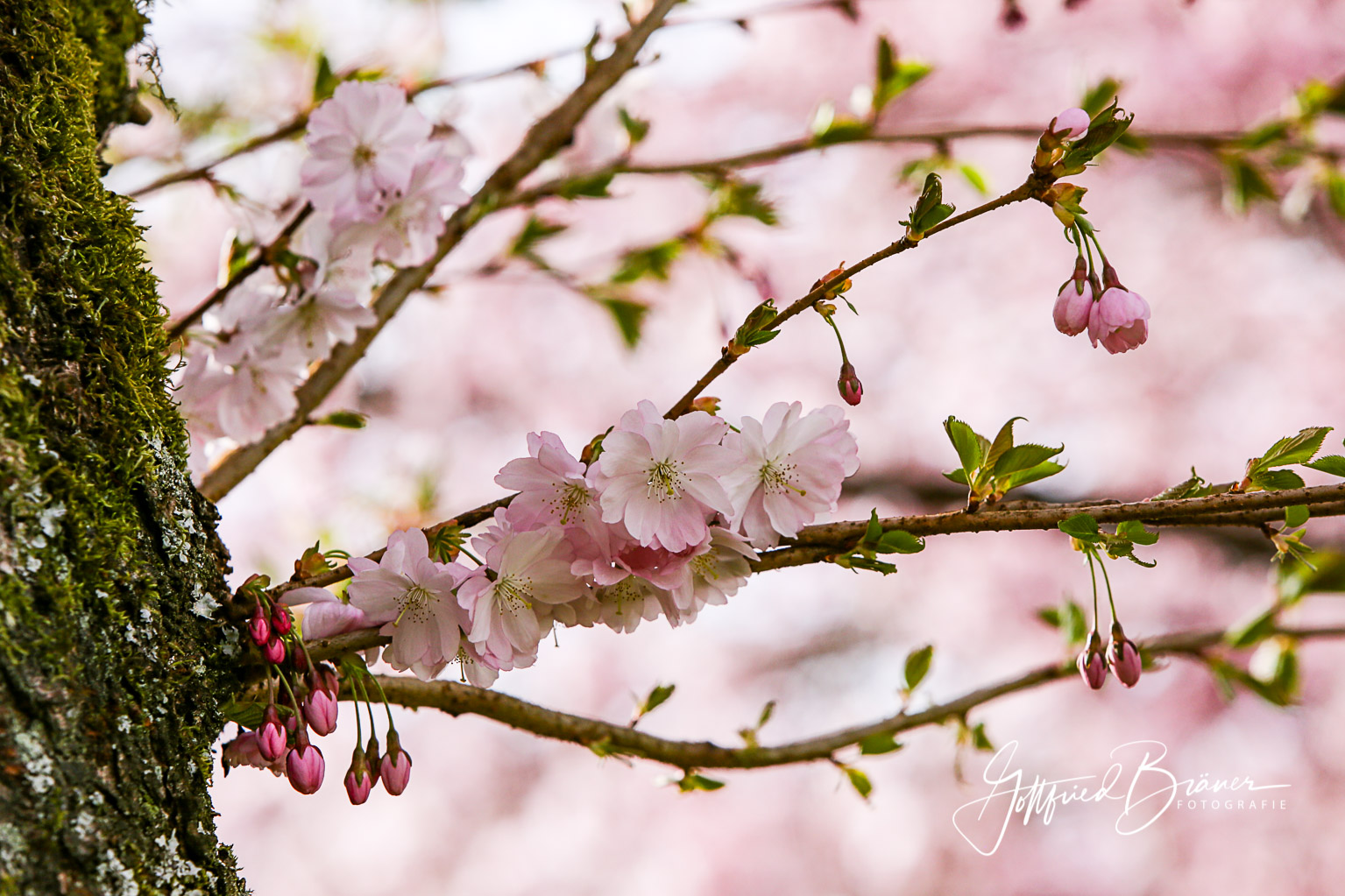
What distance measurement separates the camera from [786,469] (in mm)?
550

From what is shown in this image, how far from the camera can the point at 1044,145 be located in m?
0.49

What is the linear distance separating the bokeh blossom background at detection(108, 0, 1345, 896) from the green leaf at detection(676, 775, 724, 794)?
2.00 meters

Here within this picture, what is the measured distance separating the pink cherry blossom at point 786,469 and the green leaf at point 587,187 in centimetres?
51

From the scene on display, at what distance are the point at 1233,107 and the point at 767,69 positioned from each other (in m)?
1.58

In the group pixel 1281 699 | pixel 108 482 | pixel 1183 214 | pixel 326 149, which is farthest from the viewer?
pixel 1183 214

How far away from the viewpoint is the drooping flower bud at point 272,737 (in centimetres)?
51

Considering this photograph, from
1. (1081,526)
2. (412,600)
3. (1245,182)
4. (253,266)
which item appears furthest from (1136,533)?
(1245,182)

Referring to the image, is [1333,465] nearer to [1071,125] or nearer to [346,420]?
[1071,125]

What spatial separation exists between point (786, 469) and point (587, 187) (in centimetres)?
54

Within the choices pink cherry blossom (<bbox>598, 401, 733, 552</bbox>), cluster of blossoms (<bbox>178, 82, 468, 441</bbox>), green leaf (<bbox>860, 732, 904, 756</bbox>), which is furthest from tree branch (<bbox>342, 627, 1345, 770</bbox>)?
cluster of blossoms (<bbox>178, 82, 468, 441</bbox>)

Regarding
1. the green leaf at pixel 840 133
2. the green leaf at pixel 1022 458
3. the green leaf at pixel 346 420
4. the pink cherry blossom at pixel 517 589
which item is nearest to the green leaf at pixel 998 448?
the green leaf at pixel 1022 458

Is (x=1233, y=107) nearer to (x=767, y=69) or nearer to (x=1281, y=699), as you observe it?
(x=767, y=69)

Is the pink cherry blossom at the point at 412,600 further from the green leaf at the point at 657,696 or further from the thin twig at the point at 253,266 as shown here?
the thin twig at the point at 253,266

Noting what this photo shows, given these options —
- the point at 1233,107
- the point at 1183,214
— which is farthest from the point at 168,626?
the point at 1233,107
